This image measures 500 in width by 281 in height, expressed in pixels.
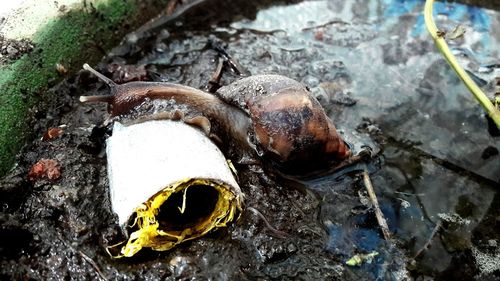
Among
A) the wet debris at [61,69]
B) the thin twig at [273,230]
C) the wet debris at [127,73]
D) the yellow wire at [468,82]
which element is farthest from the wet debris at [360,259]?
the wet debris at [61,69]

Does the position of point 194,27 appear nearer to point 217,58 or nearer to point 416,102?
point 217,58

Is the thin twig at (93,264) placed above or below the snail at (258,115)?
below

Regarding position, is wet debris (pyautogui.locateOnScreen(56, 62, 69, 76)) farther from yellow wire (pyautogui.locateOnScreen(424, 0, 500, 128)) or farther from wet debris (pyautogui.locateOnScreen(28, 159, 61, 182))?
yellow wire (pyautogui.locateOnScreen(424, 0, 500, 128))

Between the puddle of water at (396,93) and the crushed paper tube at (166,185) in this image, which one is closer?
the crushed paper tube at (166,185)

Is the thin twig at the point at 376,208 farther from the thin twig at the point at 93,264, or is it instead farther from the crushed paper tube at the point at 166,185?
the thin twig at the point at 93,264

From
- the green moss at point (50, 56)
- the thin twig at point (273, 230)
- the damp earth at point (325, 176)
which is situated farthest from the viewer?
the green moss at point (50, 56)

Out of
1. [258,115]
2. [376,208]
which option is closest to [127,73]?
[258,115]

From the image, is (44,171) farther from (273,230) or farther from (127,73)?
(273,230)
